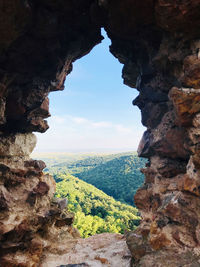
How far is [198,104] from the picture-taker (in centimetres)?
707

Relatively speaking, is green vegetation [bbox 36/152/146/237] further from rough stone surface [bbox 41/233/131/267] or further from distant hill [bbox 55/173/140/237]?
rough stone surface [bbox 41/233/131/267]

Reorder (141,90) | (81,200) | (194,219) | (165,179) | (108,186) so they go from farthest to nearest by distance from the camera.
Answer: (108,186) → (81,200) → (141,90) → (165,179) → (194,219)

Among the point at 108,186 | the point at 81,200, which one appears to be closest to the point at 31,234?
the point at 81,200

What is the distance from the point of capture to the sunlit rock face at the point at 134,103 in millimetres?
7395

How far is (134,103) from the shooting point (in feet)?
46.3

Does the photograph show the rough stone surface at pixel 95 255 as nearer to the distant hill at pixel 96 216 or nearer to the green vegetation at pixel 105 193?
the distant hill at pixel 96 216

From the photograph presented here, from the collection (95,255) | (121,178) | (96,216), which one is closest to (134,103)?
(95,255)

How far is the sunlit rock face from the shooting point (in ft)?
24.3

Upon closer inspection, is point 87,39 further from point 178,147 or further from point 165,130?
point 178,147

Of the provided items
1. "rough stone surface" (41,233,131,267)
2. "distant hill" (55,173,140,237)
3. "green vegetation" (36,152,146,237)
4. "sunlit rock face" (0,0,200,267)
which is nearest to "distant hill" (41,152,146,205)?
"green vegetation" (36,152,146,237)

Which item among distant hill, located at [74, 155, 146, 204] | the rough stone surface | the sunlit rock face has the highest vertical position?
the sunlit rock face

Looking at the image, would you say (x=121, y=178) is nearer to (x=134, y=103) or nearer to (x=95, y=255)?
(x=134, y=103)

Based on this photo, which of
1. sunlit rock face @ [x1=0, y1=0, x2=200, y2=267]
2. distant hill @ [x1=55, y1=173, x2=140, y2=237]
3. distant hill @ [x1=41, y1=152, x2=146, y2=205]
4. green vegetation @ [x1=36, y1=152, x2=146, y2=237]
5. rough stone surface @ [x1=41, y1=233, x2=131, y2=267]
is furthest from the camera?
distant hill @ [x1=41, y1=152, x2=146, y2=205]

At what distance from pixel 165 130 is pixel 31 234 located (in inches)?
407
